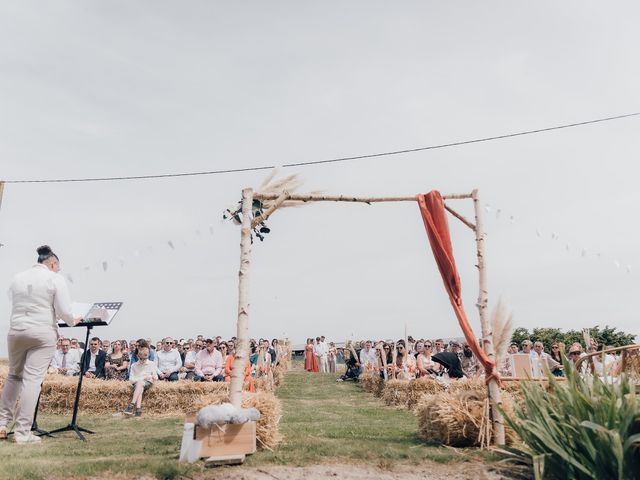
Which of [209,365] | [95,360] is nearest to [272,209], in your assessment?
[209,365]

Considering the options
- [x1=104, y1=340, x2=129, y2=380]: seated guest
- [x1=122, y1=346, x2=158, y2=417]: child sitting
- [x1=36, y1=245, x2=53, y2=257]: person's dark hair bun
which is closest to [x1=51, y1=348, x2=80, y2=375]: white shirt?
[x1=104, y1=340, x2=129, y2=380]: seated guest

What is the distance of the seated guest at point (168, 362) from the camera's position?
1245cm

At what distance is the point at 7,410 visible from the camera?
6176 mm

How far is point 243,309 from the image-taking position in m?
6.11

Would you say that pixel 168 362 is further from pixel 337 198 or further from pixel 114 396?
pixel 337 198

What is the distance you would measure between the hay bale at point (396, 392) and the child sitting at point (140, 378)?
5632 millimetres

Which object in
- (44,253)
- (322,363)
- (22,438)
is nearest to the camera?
(22,438)

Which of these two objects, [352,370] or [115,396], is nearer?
[115,396]

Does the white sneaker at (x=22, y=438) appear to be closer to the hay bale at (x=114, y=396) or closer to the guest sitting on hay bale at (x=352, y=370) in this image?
the hay bale at (x=114, y=396)

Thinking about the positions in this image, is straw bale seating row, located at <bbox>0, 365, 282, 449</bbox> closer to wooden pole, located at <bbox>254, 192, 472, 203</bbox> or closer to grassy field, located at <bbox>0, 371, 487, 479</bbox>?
grassy field, located at <bbox>0, 371, 487, 479</bbox>

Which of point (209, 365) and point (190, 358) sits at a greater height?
point (190, 358)

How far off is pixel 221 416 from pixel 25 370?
2.67 metres

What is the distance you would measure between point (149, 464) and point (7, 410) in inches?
102

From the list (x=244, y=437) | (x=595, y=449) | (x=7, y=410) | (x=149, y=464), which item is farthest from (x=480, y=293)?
(x=7, y=410)
